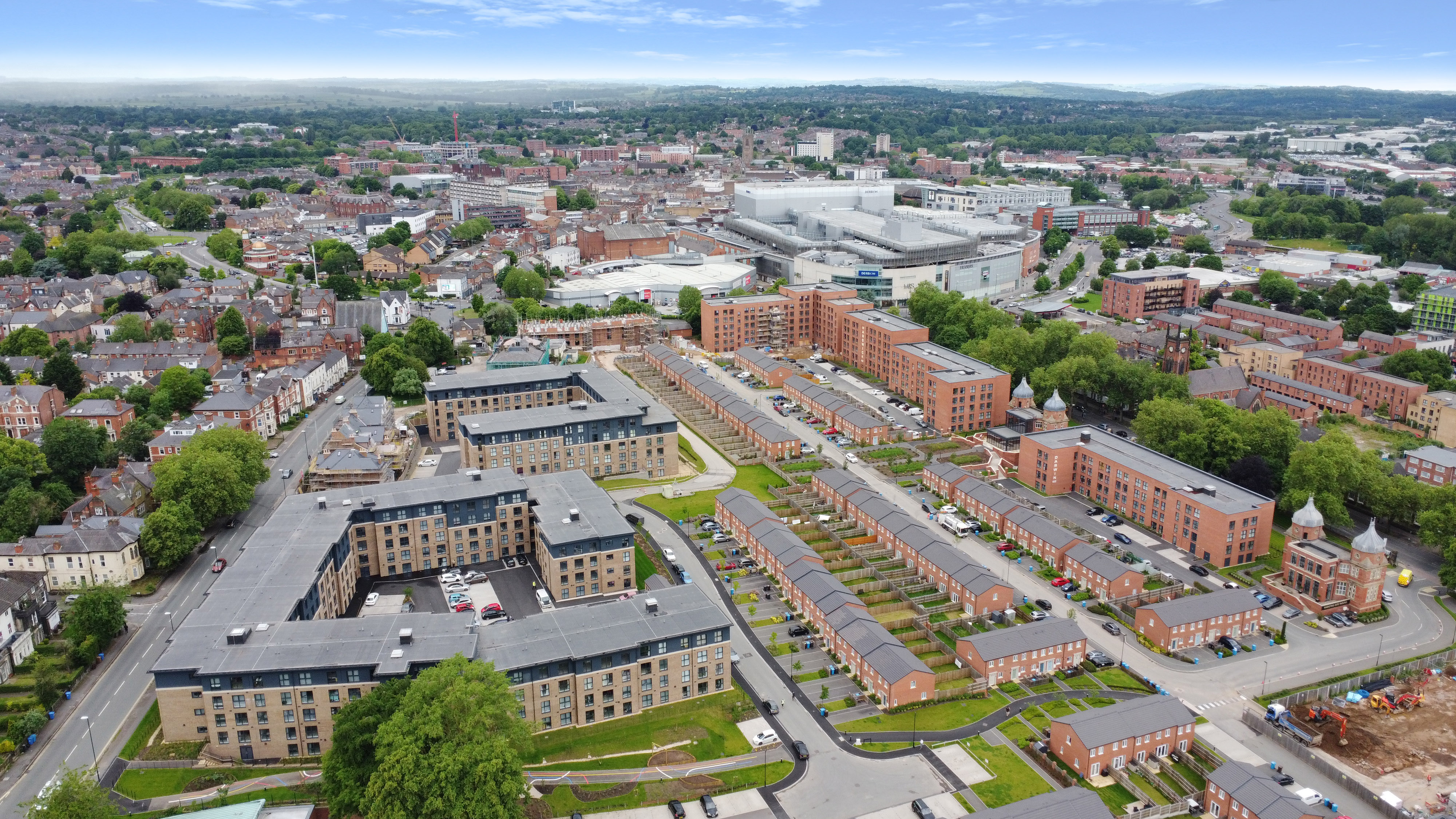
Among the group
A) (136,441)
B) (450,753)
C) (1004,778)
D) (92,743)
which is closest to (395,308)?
(136,441)

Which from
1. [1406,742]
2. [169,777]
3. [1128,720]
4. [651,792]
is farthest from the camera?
[1406,742]

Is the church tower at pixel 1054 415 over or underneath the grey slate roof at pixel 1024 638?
over

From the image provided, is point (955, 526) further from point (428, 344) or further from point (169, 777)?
point (428, 344)

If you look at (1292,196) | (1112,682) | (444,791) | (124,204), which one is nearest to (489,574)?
(444,791)

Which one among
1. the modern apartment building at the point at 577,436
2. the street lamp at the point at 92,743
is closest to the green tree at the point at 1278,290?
the modern apartment building at the point at 577,436

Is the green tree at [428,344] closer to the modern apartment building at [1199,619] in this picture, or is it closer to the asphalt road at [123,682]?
the asphalt road at [123,682]

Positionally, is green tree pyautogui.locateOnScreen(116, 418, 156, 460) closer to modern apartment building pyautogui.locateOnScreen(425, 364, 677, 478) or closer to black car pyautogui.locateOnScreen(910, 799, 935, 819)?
modern apartment building pyautogui.locateOnScreen(425, 364, 677, 478)

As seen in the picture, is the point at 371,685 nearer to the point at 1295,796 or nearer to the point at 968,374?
the point at 1295,796
